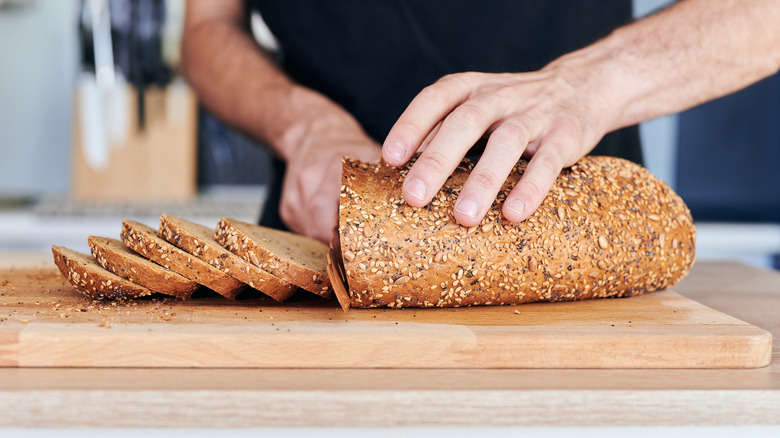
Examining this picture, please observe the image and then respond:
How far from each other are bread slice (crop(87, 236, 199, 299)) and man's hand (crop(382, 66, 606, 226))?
0.46m

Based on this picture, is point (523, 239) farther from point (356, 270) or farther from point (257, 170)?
point (257, 170)

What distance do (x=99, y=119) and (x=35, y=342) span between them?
291 cm

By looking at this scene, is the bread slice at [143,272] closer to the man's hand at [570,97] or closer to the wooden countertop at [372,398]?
the wooden countertop at [372,398]

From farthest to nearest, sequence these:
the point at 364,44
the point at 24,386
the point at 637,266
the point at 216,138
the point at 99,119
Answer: the point at 216,138
the point at 99,119
the point at 364,44
the point at 637,266
the point at 24,386

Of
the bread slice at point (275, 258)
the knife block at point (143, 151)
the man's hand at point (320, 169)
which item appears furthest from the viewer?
the knife block at point (143, 151)

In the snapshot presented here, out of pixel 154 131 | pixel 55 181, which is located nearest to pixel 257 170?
pixel 154 131

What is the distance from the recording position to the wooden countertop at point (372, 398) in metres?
0.89

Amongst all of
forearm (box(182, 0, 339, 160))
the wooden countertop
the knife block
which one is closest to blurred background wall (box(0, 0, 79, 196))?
the knife block

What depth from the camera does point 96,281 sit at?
1.28 m

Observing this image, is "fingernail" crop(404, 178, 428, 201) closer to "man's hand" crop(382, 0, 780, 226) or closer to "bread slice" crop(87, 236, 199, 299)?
Answer: "man's hand" crop(382, 0, 780, 226)

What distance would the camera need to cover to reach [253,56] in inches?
84.2

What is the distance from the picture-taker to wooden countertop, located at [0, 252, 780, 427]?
889mm

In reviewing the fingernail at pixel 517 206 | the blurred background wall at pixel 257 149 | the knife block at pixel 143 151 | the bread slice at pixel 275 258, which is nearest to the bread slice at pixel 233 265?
the bread slice at pixel 275 258

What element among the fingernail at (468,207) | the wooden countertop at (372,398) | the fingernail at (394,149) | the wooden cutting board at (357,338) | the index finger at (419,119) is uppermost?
the index finger at (419,119)
